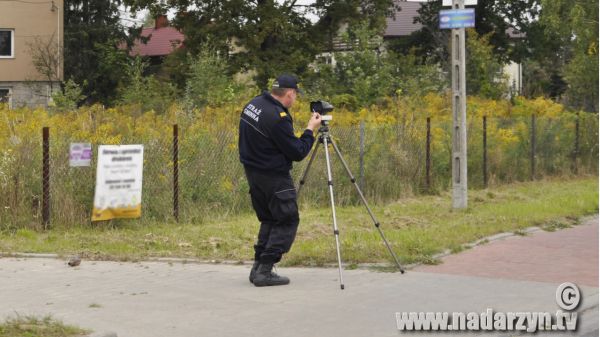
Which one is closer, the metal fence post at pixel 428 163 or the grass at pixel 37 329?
the grass at pixel 37 329

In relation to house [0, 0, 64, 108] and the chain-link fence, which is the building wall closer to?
house [0, 0, 64, 108]

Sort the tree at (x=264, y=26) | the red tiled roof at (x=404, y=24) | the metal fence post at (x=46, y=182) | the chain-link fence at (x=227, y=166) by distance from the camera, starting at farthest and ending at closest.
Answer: the red tiled roof at (x=404, y=24) → the tree at (x=264, y=26) → the chain-link fence at (x=227, y=166) → the metal fence post at (x=46, y=182)

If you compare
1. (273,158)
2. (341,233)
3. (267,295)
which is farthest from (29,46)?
(267,295)

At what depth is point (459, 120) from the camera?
1641cm

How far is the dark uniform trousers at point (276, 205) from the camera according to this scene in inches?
355

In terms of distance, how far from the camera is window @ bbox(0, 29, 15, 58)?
45.7m

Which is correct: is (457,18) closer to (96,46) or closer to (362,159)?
(362,159)

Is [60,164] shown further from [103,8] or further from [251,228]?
[103,8]

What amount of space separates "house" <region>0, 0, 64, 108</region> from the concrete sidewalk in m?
35.4

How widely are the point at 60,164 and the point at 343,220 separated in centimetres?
402

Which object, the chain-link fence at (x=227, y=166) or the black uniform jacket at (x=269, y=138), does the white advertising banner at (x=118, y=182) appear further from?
the black uniform jacket at (x=269, y=138)

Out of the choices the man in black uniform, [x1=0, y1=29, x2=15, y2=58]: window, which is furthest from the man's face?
[x1=0, y1=29, x2=15, y2=58]: window

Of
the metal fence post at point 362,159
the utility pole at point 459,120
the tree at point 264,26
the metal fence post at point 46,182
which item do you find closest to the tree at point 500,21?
the tree at point 264,26

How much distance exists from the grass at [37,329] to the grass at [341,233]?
380cm
